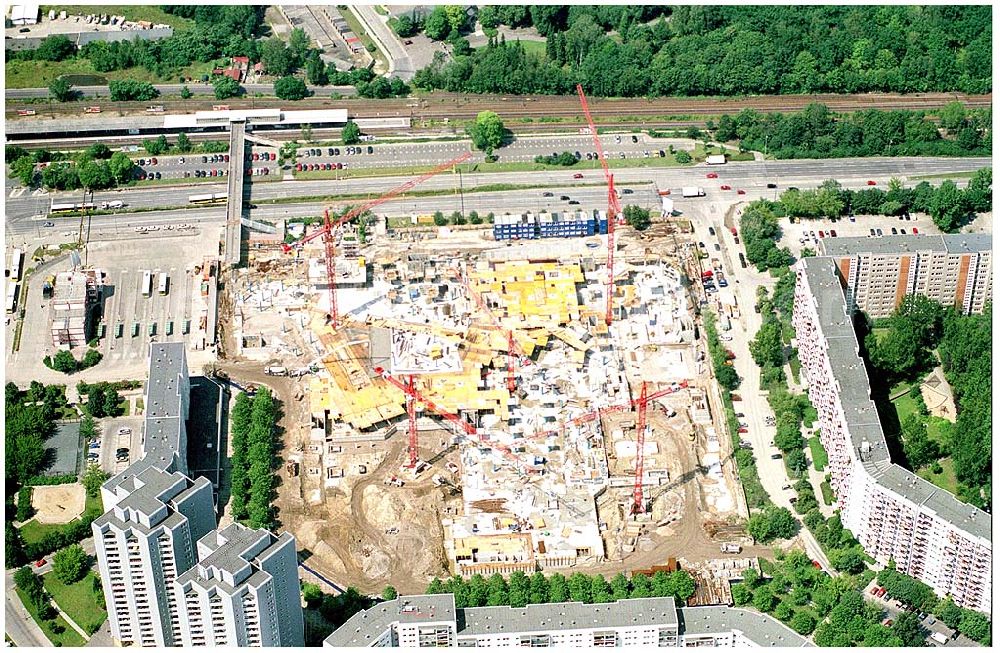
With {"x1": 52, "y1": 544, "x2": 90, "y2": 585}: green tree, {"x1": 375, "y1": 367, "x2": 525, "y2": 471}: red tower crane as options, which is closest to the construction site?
{"x1": 375, "y1": 367, "x2": 525, "y2": 471}: red tower crane

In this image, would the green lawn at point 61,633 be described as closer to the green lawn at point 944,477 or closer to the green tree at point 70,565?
the green tree at point 70,565

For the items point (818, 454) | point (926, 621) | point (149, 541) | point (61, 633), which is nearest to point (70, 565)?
point (61, 633)

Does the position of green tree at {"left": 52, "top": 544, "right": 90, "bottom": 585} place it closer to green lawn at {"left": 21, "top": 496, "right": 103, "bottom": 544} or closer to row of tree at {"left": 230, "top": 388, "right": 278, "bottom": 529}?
green lawn at {"left": 21, "top": 496, "right": 103, "bottom": 544}

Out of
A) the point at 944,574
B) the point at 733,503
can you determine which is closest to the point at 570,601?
the point at 733,503

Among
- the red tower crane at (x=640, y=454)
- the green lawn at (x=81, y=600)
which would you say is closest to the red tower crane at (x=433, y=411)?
the red tower crane at (x=640, y=454)

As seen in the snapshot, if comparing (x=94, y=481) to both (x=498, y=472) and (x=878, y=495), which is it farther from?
(x=878, y=495)

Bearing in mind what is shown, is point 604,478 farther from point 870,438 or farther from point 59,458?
point 59,458
